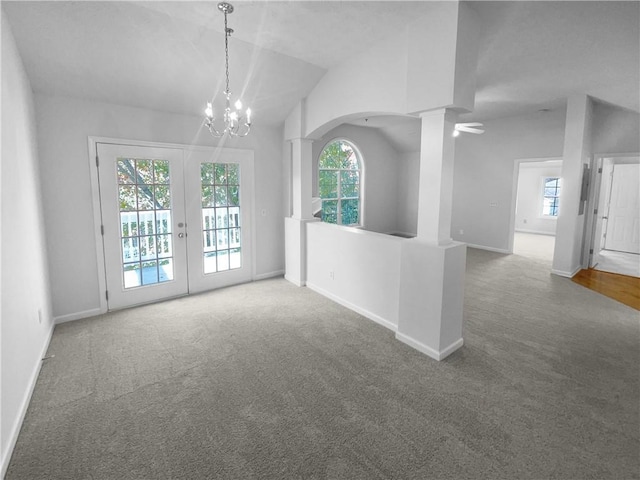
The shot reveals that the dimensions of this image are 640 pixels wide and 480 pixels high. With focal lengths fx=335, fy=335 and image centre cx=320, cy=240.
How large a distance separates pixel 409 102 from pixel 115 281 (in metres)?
3.82

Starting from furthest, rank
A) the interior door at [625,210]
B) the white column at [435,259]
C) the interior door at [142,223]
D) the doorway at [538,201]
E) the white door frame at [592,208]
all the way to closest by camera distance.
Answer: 1. the doorway at [538,201]
2. the interior door at [625,210]
3. the white door frame at [592,208]
4. the interior door at [142,223]
5. the white column at [435,259]

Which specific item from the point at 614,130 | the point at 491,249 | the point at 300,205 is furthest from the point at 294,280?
the point at 614,130

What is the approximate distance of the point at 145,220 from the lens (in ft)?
13.6

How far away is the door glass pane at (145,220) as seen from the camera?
399 centimetres

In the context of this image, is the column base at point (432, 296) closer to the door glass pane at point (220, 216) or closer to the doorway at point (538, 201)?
the door glass pane at point (220, 216)

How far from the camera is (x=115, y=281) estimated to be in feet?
13.2

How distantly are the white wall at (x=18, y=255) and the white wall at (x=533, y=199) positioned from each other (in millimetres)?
11117

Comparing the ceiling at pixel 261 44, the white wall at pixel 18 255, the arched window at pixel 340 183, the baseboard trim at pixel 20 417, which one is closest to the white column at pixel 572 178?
the ceiling at pixel 261 44

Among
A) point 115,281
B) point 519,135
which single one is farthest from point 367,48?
point 519,135

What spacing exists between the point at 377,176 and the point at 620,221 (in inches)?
208

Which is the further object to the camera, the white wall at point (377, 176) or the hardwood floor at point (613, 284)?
the white wall at point (377, 176)

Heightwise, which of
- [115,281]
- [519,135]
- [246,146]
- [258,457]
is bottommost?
[258,457]

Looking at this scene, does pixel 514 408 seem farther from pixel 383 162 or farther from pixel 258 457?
pixel 383 162

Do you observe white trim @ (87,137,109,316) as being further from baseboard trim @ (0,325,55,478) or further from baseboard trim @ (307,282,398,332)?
baseboard trim @ (307,282,398,332)
